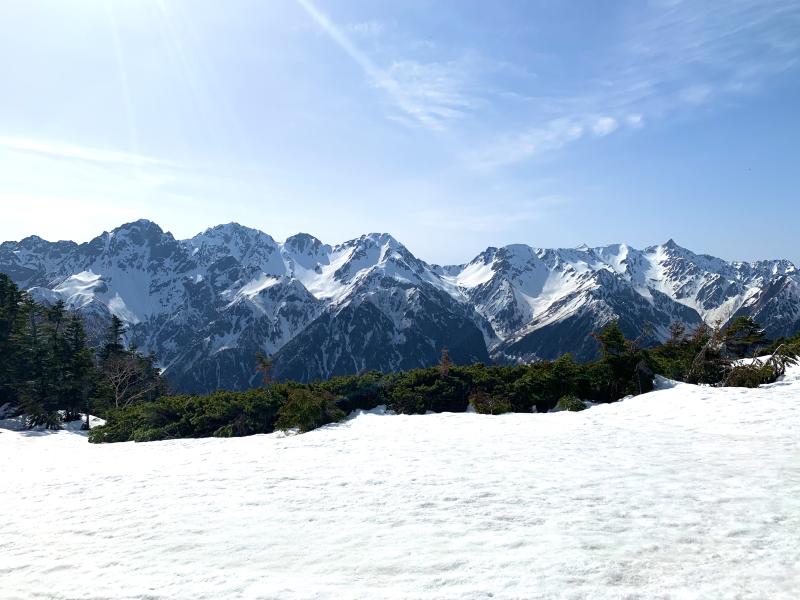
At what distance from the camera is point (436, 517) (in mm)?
9250

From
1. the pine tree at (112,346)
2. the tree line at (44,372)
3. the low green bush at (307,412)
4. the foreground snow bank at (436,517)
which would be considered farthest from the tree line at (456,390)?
the pine tree at (112,346)

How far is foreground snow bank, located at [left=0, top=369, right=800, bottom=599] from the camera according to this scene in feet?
22.5

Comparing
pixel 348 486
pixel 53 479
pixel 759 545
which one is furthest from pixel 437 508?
pixel 53 479

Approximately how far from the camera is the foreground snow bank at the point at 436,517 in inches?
271

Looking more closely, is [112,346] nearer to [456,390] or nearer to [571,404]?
[456,390]

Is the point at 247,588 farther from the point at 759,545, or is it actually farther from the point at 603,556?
the point at 759,545

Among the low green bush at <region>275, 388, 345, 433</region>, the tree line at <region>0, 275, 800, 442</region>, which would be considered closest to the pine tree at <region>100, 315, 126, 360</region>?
the tree line at <region>0, 275, 800, 442</region>

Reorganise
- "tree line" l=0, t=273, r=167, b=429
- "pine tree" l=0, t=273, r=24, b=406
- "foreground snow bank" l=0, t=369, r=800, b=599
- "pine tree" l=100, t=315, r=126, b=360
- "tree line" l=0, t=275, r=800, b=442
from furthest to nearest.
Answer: "pine tree" l=100, t=315, r=126, b=360 < "pine tree" l=0, t=273, r=24, b=406 < "tree line" l=0, t=273, r=167, b=429 < "tree line" l=0, t=275, r=800, b=442 < "foreground snow bank" l=0, t=369, r=800, b=599

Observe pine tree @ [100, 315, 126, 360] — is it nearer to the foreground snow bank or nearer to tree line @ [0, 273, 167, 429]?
tree line @ [0, 273, 167, 429]

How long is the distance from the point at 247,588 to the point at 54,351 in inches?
1521

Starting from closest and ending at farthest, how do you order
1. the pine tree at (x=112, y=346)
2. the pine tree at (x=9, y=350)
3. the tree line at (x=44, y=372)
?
1. the tree line at (x=44, y=372)
2. the pine tree at (x=9, y=350)
3. the pine tree at (x=112, y=346)

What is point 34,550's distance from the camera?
8.89 meters

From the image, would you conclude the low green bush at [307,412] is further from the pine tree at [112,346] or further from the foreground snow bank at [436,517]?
the pine tree at [112,346]

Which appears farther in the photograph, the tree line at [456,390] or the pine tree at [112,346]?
the pine tree at [112,346]
